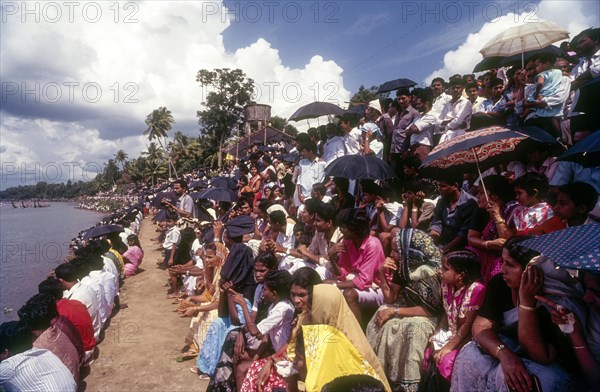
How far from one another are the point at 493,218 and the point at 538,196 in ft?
1.40

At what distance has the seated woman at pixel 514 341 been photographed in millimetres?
2150

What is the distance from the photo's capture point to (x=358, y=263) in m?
4.13

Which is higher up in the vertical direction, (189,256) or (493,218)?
(493,218)

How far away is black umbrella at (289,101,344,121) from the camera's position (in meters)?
9.30

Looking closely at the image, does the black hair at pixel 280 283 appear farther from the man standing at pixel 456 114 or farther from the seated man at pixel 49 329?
the man standing at pixel 456 114

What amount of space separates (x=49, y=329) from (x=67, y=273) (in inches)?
70.5

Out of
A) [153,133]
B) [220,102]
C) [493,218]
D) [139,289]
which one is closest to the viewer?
[493,218]

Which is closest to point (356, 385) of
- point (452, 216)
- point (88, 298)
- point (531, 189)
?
point (531, 189)

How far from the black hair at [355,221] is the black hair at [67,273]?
192 inches

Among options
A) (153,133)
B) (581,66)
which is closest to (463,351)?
(581,66)

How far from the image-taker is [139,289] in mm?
9484

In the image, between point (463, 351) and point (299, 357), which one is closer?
point (463, 351)

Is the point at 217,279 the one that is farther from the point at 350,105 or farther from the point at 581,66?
the point at 350,105

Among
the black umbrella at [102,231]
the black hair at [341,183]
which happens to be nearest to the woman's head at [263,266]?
the black hair at [341,183]
